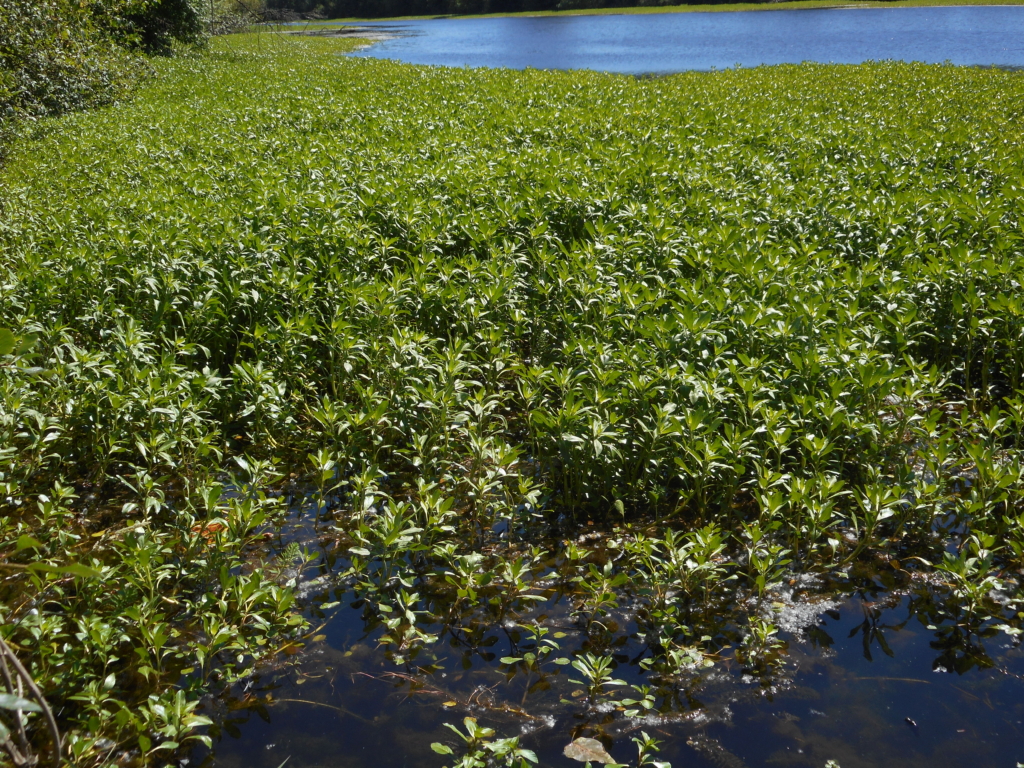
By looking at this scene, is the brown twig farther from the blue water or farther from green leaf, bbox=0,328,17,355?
the blue water

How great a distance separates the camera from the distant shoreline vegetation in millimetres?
54656

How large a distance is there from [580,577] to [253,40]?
134 ft

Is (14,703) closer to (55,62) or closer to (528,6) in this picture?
(55,62)

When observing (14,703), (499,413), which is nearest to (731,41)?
(499,413)

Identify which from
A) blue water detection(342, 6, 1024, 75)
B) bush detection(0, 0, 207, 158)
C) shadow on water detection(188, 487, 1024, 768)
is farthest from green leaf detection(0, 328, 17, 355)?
blue water detection(342, 6, 1024, 75)

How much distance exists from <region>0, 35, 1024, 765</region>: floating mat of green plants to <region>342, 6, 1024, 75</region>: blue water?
804 inches

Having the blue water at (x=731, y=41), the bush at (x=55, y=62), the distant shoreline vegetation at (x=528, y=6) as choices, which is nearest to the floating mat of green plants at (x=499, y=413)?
the bush at (x=55, y=62)

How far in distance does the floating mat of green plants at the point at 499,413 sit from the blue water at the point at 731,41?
20413mm

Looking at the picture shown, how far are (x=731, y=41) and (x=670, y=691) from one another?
3858cm

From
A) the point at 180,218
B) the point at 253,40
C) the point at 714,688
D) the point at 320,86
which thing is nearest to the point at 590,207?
the point at 180,218

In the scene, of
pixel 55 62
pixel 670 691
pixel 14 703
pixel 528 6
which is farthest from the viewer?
pixel 528 6

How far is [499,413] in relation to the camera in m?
5.03

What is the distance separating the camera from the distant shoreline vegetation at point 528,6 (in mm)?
54656

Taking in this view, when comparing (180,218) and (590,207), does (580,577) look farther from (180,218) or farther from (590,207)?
(180,218)
